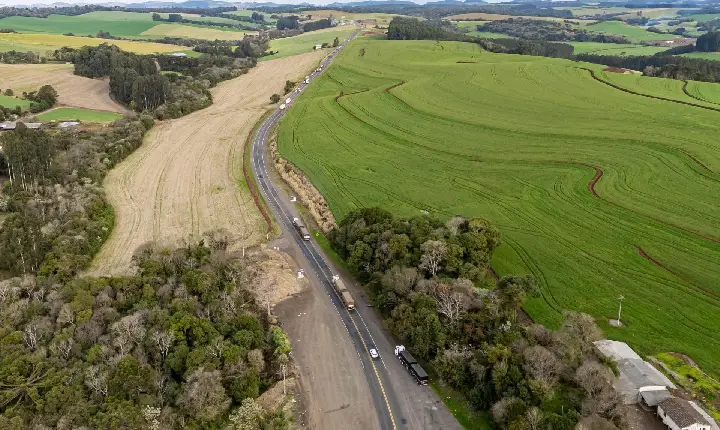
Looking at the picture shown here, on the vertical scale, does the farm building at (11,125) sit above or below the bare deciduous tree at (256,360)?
above

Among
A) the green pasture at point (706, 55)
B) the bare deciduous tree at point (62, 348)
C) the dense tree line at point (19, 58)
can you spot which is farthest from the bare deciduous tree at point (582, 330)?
the dense tree line at point (19, 58)

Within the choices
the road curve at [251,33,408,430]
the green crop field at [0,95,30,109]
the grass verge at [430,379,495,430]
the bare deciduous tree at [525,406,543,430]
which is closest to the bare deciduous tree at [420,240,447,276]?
the road curve at [251,33,408,430]

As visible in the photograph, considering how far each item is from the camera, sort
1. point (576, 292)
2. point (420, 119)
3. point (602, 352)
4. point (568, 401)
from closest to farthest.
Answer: point (568, 401) → point (602, 352) → point (576, 292) → point (420, 119)

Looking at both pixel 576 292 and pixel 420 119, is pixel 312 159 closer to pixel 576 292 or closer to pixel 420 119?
pixel 420 119

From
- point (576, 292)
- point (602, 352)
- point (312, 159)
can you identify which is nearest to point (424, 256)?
point (576, 292)

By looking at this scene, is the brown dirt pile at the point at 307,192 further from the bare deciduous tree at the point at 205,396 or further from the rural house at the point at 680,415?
the rural house at the point at 680,415
